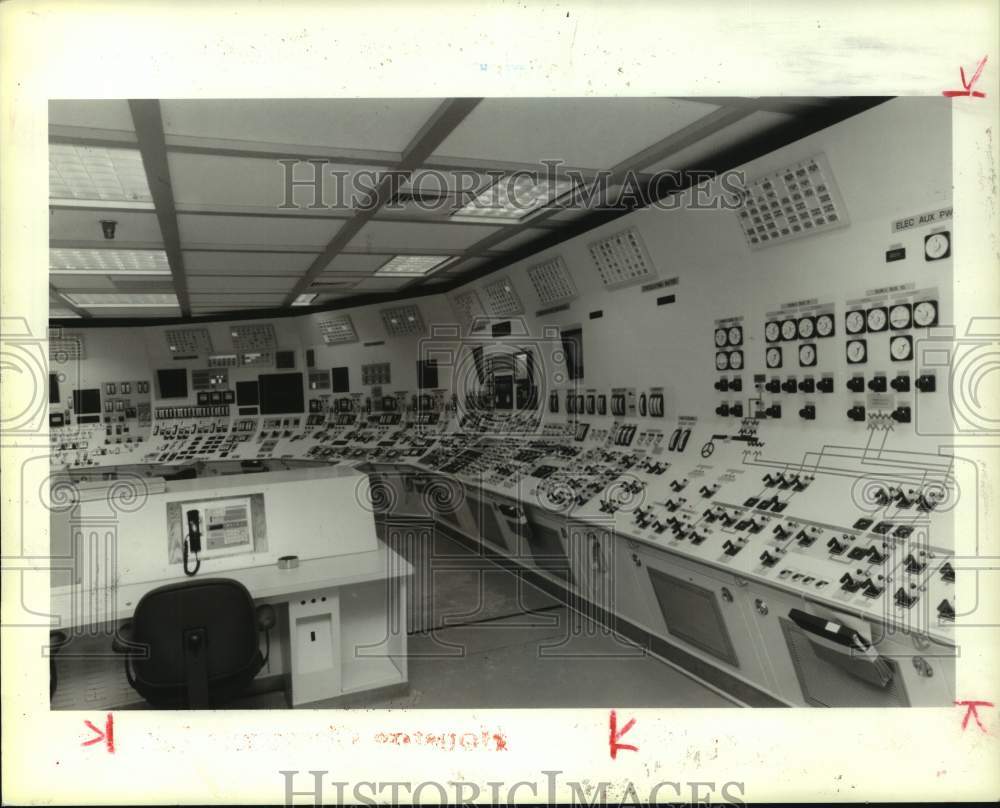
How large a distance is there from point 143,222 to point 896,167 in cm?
426

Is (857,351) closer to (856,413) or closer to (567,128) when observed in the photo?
(856,413)

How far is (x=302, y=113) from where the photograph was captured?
2615mm

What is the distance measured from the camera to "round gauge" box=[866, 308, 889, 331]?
2.64 m

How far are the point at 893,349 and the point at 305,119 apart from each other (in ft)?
8.67

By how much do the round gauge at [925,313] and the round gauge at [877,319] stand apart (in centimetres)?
13

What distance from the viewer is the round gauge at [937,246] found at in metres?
2.37

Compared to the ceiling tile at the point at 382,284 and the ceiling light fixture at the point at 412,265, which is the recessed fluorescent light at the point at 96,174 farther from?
the ceiling tile at the point at 382,284

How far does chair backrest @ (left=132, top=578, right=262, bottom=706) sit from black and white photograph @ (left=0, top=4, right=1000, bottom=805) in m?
0.01

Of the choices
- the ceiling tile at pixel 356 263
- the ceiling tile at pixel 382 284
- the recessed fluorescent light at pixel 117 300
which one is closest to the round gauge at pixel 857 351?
the ceiling tile at pixel 356 263

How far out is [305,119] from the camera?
2668 millimetres

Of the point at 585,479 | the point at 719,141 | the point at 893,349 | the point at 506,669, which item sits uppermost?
the point at 719,141

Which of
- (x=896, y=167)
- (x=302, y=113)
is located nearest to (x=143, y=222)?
(x=302, y=113)

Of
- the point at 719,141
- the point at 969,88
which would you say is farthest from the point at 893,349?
the point at 719,141

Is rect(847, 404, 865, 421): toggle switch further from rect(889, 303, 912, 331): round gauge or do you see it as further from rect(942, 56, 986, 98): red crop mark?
rect(942, 56, 986, 98): red crop mark
